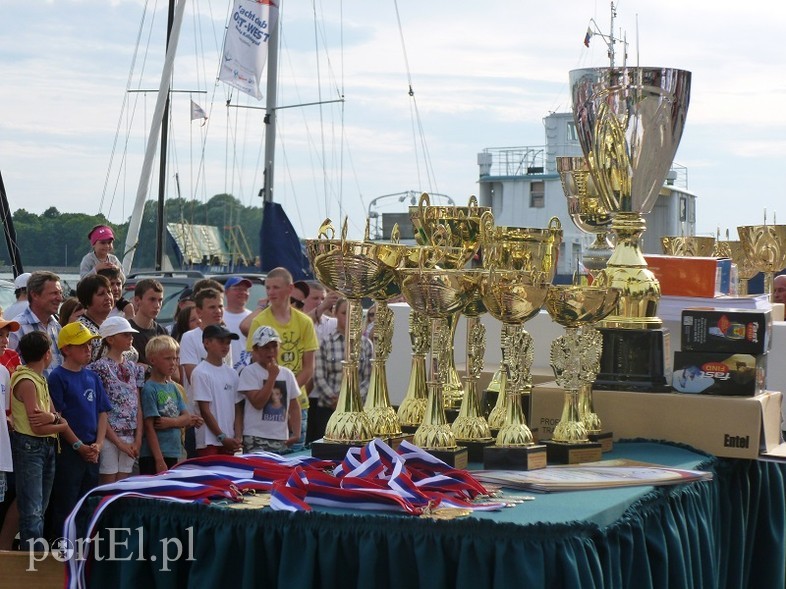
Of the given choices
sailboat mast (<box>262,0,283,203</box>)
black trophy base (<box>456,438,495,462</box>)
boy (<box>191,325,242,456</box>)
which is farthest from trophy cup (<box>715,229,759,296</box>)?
sailboat mast (<box>262,0,283,203</box>)

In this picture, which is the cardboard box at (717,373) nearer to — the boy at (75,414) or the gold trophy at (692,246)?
the gold trophy at (692,246)

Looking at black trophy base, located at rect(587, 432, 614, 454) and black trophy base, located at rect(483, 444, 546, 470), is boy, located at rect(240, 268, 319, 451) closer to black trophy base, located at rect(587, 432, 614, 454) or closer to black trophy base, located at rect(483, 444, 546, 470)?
black trophy base, located at rect(587, 432, 614, 454)

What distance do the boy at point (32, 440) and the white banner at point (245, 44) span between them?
38.9 feet

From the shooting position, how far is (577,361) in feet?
13.1

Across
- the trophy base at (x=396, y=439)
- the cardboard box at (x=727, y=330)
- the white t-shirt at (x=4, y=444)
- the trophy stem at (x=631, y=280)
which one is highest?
the trophy stem at (x=631, y=280)

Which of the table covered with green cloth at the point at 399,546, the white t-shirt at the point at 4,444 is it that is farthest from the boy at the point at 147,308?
the table covered with green cloth at the point at 399,546

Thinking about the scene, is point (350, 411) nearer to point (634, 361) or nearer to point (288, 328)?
point (634, 361)

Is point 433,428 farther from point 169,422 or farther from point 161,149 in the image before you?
point 161,149

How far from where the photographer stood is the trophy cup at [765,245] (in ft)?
21.8

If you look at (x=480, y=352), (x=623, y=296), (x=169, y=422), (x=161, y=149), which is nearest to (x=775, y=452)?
(x=623, y=296)

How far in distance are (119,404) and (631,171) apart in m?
2.57

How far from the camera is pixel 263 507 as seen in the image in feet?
9.43

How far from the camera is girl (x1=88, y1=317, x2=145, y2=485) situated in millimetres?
5688

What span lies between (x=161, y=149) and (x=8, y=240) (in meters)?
9.83
